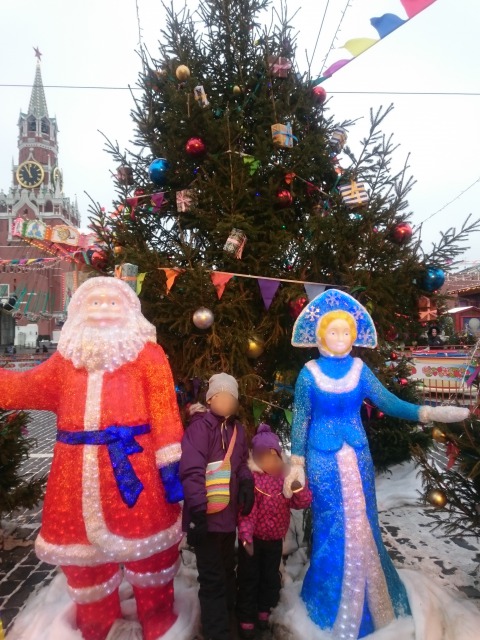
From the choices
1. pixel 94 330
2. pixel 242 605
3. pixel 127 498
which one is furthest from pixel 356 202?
pixel 242 605

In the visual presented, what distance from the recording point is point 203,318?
3264 mm

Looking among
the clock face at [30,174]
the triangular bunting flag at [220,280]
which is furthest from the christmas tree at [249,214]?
the clock face at [30,174]

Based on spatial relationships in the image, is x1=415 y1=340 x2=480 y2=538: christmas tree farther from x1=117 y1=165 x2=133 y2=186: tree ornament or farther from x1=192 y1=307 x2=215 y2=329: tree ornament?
x1=117 y1=165 x2=133 y2=186: tree ornament

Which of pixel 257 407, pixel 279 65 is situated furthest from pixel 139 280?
pixel 279 65

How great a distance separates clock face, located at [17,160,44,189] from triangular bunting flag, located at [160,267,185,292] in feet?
211

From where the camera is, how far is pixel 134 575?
8.30 feet

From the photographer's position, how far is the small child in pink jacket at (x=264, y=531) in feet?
8.87

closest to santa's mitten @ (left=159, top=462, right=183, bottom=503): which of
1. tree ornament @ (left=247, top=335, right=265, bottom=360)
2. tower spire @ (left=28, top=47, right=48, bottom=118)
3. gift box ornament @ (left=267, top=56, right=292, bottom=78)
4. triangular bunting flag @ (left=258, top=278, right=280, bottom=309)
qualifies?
tree ornament @ (left=247, top=335, right=265, bottom=360)

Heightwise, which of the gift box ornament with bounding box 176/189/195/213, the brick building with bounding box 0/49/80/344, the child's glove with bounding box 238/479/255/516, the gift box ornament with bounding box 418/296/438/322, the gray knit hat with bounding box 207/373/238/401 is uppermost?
the brick building with bounding box 0/49/80/344

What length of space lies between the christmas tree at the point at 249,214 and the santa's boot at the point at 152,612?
4.78ft

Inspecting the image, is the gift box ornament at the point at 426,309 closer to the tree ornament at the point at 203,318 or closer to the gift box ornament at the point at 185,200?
the tree ornament at the point at 203,318

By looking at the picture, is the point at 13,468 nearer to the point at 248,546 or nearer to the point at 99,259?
the point at 99,259

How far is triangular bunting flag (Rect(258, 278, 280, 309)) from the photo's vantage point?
342 cm

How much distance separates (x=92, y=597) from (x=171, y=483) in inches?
30.8
